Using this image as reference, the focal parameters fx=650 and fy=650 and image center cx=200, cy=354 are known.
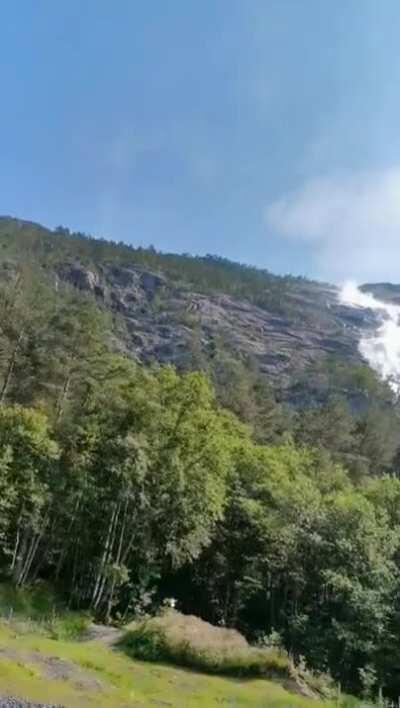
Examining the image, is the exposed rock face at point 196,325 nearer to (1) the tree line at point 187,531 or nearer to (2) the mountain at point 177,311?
(2) the mountain at point 177,311

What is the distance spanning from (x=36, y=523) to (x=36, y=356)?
1899cm

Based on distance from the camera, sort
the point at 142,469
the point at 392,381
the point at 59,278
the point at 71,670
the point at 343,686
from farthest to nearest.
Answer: the point at 392,381 < the point at 59,278 < the point at 142,469 < the point at 343,686 < the point at 71,670

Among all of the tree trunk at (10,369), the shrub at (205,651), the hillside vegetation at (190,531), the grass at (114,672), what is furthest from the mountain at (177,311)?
the shrub at (205,651)

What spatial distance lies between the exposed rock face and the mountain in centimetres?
25

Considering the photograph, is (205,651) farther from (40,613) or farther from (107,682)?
(40,613)

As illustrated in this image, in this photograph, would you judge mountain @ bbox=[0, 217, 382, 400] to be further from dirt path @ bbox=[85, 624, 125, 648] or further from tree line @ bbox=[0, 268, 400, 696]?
dirt path @ bbox=[85, 624, 125, 648]

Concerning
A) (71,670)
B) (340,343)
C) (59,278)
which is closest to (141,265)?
(59,278)

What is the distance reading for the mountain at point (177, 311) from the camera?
472ft

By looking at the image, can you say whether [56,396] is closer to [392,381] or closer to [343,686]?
[343,686]

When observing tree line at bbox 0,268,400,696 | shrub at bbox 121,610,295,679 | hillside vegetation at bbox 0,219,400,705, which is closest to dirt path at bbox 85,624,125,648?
shrub at bbox 121,610,295,679

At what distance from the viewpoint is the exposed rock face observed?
14738cm

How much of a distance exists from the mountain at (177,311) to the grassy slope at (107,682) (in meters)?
104

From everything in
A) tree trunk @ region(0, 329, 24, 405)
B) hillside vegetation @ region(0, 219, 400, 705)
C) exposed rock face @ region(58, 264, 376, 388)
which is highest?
exposed rock face @ region(58, 264, 376, 388)

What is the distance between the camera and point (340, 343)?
188875mm
